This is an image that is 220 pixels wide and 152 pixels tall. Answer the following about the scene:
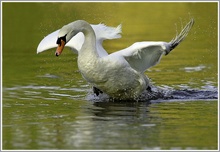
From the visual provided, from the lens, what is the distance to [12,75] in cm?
1553

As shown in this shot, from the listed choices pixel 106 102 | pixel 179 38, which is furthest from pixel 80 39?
pixel 179 38

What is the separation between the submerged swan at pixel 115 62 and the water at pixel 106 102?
295mm

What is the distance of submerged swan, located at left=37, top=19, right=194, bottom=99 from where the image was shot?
484 inches

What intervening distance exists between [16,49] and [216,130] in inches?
392

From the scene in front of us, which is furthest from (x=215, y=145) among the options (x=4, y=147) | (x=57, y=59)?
(x=57, y=59)

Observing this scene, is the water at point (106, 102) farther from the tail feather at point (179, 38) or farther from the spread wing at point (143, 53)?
the tail feather at point (179, 38)

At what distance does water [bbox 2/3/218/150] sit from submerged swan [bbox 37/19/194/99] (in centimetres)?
30

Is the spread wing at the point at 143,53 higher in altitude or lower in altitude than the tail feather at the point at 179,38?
lower

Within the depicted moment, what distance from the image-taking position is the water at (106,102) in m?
10.1

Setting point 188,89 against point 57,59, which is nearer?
point 188,89

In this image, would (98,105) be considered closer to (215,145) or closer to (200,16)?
(215,145)

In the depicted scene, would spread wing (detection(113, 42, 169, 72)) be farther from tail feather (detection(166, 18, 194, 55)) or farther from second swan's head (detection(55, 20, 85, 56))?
second swan's head (detection(55, 20, 85, 56))

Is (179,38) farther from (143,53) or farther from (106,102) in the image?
(106,102)

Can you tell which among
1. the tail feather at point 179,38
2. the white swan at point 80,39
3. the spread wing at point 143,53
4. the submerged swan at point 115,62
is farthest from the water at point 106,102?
the tail feather at point 179,38
